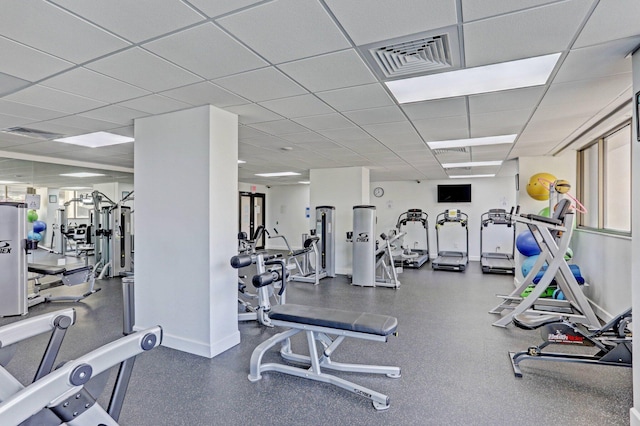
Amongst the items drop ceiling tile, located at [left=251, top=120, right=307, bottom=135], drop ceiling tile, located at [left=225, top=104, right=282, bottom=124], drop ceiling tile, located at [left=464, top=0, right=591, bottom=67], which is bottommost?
drop ceiling tile, located at [left=464, top=0, right=591, bottom=67]

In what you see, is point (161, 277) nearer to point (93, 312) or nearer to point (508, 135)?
point (93, 312)

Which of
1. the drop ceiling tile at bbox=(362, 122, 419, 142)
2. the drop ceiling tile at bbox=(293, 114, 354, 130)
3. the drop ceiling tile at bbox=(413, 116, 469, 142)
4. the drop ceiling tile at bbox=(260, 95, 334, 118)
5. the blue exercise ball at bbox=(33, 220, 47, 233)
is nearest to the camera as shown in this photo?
the drop ceiling tile at bbox=(260, 95, 334, 118)

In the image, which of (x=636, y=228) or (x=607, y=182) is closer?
(x=636, y=228)

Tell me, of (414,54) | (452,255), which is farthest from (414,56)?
(452,255)

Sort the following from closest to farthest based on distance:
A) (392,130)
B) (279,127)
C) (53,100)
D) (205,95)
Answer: (205,95) → (53,100) → (279,127) → (392,130)

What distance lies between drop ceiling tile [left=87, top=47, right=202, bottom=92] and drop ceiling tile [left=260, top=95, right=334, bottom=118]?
766 mm

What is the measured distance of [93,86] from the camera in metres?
2.67

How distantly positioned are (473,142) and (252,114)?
3.15 meters

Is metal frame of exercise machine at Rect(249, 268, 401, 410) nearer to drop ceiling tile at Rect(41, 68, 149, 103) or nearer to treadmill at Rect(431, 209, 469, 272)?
drop ceiling tile at Rect(41, 68, 149, 103)

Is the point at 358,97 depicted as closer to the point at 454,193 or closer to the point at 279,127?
the point at 279,127

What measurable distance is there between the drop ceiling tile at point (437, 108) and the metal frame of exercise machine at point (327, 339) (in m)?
1.93

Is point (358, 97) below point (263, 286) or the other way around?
the other way around

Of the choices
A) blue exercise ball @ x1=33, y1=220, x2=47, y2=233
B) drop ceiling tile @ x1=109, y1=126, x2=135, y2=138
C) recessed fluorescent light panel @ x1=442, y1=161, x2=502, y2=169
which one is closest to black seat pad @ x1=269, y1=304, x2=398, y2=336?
drop ceiling tile @ x1=109, y1=126, x2=135, y2=138

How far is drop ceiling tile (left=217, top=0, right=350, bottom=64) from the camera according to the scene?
5.44 ft
